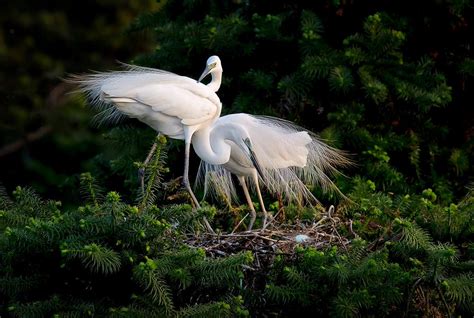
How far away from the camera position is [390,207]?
4793 millimetres

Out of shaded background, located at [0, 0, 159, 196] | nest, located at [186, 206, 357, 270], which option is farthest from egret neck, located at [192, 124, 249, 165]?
shaded background, located at [0, 0, 159, 196]

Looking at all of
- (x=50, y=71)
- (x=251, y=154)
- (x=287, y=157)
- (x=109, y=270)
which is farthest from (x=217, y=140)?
(x=50, y=71)

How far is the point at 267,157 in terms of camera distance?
5.38 meters

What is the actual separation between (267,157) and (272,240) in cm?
92

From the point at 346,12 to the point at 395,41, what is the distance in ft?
2.12

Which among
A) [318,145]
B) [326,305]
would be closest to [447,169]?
[318,145]

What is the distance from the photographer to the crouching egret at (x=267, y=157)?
17.5ft

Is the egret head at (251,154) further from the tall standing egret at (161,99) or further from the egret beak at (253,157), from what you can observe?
the tall standing egret at (161,99)

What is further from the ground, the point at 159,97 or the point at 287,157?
the point at 159,97

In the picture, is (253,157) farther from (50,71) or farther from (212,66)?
(50,71)

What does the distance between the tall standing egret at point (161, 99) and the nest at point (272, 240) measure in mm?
409

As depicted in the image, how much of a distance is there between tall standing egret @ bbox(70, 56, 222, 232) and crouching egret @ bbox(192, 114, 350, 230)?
0.37 feet

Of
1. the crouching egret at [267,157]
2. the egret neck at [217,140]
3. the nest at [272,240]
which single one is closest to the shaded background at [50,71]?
the crouching egret at [267,157]

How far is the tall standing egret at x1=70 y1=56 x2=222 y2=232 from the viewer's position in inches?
198
